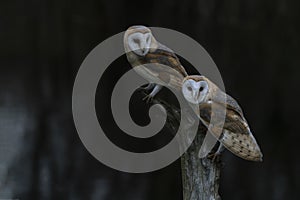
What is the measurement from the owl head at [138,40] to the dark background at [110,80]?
63 centimetres

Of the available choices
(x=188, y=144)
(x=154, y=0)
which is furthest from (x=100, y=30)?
(x=188, y=144)

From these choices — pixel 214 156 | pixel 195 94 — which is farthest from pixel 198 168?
pixel 195 94

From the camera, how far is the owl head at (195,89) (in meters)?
1.33

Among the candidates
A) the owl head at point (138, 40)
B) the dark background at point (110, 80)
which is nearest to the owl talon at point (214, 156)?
the owl head at point (138, 40)

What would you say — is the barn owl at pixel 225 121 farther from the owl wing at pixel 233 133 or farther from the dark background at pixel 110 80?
the dark background at pixel 110 80

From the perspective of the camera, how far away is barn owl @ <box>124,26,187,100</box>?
1.41m

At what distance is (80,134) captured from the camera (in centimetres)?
208

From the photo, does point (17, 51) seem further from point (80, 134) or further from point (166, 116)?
point (166, 116)

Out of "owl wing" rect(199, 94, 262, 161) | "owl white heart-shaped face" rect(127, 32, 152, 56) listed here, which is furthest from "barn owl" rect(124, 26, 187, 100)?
"owl wing" rect(199, 94, 262, 161)

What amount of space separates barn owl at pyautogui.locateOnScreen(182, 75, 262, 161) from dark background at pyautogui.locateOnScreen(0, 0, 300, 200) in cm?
66

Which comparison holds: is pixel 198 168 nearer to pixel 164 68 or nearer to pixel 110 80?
pixel 164 68

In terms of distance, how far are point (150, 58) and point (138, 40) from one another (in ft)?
0.16

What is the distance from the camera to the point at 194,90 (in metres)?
1.33

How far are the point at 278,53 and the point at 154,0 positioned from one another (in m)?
0.40
